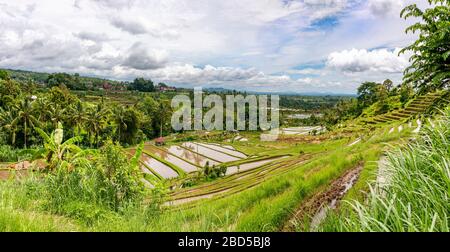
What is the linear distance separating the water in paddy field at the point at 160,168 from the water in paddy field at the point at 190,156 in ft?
16.3

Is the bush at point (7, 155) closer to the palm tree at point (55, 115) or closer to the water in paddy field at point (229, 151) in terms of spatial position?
the palm tree at point (55, 115)

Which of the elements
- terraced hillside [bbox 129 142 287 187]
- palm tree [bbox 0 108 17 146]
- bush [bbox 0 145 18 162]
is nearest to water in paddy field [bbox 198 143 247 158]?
terraced hillside [bbox 129 142 287 187]

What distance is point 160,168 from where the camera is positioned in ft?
115

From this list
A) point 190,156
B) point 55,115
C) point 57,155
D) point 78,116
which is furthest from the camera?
point 190,156

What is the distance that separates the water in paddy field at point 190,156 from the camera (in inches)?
1574

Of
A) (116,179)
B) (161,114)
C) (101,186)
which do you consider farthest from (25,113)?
(116,179)

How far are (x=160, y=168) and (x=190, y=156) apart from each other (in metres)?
9.31

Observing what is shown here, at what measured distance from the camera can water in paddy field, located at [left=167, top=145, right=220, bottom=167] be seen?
40.0 metres

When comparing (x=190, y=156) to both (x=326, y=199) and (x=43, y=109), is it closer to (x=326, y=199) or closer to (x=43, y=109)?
(x=43, y=109)

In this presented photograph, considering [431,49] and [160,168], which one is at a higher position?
[431,49]

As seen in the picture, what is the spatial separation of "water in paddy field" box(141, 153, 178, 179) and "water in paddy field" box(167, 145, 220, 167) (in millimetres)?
4981

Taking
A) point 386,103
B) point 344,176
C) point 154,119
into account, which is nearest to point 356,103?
point 386,103
